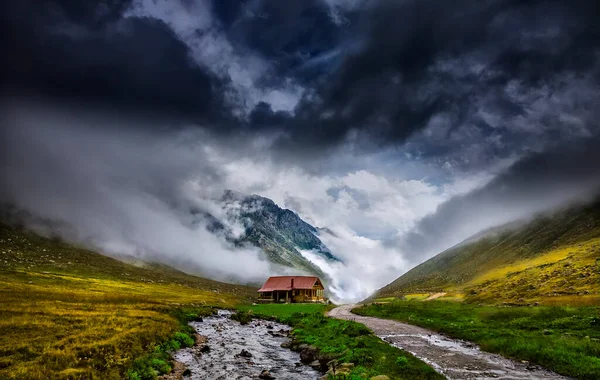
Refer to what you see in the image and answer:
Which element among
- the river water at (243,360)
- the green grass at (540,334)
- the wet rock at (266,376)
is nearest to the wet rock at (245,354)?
the river water at (243,360)

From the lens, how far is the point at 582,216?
193 m

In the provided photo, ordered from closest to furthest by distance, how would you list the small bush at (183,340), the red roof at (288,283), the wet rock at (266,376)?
the wet rock at (266,376) < the small bush at (183,340) < the red roof at (288,283)

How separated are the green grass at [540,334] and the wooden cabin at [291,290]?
90089mm

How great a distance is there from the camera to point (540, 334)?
3672 cm

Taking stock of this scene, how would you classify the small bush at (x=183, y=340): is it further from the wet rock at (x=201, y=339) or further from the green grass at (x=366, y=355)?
the green grass at (x=366, y=355)

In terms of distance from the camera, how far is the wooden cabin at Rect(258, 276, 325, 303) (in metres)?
149

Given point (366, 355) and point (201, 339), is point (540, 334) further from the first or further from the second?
point (201, 339)

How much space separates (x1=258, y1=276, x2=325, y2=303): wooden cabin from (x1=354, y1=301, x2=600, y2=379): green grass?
90089 millimetres

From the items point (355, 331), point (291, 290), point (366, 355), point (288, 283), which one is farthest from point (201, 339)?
point (288, 283)

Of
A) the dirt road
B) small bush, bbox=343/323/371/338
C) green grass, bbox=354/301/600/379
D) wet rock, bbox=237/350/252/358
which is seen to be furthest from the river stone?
green grass, bbox=354/301/600/379

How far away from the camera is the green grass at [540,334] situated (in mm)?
26516

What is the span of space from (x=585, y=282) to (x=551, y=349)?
64375mm

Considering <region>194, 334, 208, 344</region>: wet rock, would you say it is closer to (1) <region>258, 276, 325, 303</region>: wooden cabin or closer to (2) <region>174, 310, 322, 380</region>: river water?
(2) <region>174, 310, 322, 380</region>: river water

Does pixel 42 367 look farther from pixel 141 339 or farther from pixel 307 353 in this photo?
pixel 307 353
